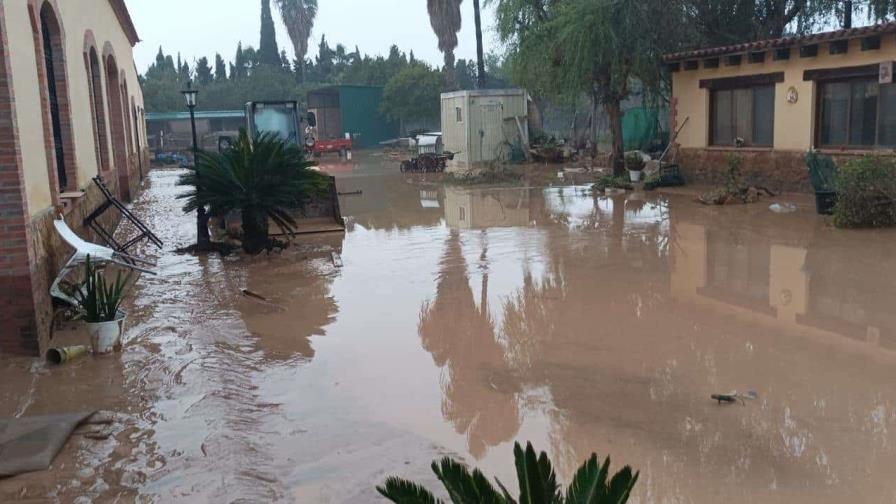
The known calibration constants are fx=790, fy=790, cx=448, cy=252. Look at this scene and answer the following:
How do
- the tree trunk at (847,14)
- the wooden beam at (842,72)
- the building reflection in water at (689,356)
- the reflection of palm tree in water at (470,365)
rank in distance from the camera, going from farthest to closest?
1. the tree trunk at (847,14)
2. the wooden beam at (842,72)
3. the reflection of palm tree in water at (470,365)
4. the building reflection in water at (689,356)

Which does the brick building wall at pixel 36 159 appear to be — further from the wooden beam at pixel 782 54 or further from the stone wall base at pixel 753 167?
the wooden beam at pixel 782 54

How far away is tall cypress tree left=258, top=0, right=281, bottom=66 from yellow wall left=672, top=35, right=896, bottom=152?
227ft

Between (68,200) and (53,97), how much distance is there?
200 cm

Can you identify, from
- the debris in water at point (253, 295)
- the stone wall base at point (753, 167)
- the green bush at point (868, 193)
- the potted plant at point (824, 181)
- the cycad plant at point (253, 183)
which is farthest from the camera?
the stone wall base at point (753, 167)

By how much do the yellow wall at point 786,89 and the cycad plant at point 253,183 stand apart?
1076 centimetres

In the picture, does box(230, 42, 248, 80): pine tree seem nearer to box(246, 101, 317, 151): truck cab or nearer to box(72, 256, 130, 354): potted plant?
box(246, 101, 317, 151): truck cab

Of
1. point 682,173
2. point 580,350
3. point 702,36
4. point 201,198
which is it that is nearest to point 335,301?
point 580,350

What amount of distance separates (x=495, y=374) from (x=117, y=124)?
17322 millimetres

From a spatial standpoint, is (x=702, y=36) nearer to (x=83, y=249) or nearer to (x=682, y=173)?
(x=682, y=173)

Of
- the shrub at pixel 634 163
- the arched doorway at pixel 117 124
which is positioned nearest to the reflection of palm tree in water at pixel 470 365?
the shrub at pixel 634 163

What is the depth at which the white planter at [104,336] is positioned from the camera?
273 inches

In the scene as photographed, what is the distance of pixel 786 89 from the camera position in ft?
56.1

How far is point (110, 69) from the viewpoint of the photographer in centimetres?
1986

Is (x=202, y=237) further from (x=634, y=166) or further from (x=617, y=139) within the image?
(x=617, y=139)
